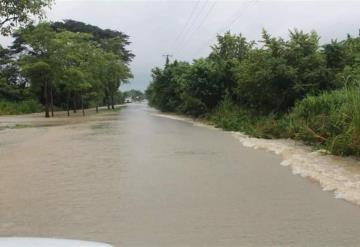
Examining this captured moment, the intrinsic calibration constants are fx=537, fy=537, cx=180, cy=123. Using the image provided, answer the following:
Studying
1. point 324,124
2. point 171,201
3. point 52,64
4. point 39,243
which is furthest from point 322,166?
point 52,64

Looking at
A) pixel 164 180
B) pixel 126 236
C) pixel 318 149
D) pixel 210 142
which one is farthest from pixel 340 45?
pixel 126 236

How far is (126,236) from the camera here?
6.97 metres

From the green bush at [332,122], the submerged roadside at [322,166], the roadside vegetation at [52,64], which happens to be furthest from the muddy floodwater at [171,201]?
the roadside vegetation at [52,64]

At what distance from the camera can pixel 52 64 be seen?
1779 inches

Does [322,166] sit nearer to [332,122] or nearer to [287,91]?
[332,122]

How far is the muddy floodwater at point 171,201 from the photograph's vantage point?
707cm

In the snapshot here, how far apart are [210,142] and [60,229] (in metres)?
13.0

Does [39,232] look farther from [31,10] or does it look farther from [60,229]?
[31,10]

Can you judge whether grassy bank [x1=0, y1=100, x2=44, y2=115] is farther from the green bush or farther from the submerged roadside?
the submerged roadside

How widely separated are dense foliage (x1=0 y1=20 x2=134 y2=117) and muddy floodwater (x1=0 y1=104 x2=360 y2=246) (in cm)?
1315

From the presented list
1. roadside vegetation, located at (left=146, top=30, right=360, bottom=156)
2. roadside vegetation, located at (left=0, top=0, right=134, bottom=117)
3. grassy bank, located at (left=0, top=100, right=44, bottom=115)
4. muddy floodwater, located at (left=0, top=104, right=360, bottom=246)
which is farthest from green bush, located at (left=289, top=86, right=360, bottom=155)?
grassy bank, located at (left=0, top=100, right=44, bottom=115)

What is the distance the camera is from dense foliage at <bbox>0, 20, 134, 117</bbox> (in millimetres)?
45037

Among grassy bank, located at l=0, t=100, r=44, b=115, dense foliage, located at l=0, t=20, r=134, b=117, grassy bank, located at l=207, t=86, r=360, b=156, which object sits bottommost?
grassy bank, located at l=0, t=100, r=44, b=115

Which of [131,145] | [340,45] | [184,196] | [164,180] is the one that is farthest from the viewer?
[340,45]
